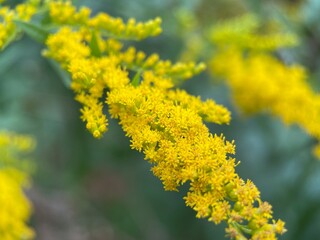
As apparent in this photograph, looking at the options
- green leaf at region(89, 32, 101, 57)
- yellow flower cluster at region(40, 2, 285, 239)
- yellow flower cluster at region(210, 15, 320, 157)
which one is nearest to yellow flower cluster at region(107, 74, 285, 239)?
yellow flower cluster at region(40, 2, 285, 239)

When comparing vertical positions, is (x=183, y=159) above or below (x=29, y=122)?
below

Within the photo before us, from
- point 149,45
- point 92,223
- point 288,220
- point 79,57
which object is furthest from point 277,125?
point 79,57

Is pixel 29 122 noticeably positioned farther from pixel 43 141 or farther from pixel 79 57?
pixel 79 57

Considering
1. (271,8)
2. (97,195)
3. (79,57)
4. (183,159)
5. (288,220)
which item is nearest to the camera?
(183,159)

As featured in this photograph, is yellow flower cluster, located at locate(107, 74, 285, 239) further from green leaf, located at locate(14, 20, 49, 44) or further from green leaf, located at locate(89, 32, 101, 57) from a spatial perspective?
green leaf, located at locate(14, 20, 49, 44)

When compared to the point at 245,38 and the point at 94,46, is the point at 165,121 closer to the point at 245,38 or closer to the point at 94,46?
the point at 94,46

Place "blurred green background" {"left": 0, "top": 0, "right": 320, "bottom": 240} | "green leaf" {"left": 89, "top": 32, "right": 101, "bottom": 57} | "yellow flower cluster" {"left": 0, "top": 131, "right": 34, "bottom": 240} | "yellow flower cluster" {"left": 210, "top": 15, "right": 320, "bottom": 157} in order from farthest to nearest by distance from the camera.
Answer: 1. "blurred green background" {"left": 0, "top": 0, "right": 320, "bottom": 240}
2. "yellow flower cluster" {"left": 210, "top": 15, "right": 320, "bottom": 157}
3. "green leaf" {"left": 89, "top": 32, "right": 101, "bottom": 57}
4. "yellow flower cluster" {"left": 0, "top": 131, "right": 34, "bottom": 240}

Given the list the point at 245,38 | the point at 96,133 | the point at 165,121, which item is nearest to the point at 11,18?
the point at 96,133
